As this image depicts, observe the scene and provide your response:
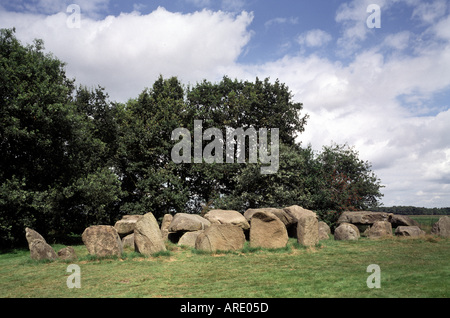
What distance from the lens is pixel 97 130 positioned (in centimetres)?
2562

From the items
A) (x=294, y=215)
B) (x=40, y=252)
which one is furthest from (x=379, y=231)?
(x=40, y=252)

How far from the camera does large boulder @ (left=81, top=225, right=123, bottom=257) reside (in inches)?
498

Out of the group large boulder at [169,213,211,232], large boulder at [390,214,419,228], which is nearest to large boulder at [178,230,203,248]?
large boulder at [169,213,211,232]

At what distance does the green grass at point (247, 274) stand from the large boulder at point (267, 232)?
1.75 feet

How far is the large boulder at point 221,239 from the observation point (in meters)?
13.6

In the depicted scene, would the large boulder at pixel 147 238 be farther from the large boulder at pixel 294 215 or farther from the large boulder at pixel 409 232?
the large boulder at pixel 409 232

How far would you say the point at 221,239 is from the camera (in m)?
13.8

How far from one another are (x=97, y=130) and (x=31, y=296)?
19228 millimetres

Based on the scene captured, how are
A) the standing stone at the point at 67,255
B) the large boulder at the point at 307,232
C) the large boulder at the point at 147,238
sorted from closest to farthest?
the standing stone at the point at 67,255
the large boulder at the point at 147,238
the large boulder at the point at 307,232

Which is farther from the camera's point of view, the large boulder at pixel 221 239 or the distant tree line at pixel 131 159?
the distant tree line at pixel 131 159

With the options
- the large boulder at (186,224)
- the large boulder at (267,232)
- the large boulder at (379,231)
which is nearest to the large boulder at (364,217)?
the large boulder at (379,231)

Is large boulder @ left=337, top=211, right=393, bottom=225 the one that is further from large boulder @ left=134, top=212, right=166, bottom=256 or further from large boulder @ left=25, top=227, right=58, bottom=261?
large boulder @ left=25, top=227, right=58, bottom=261
